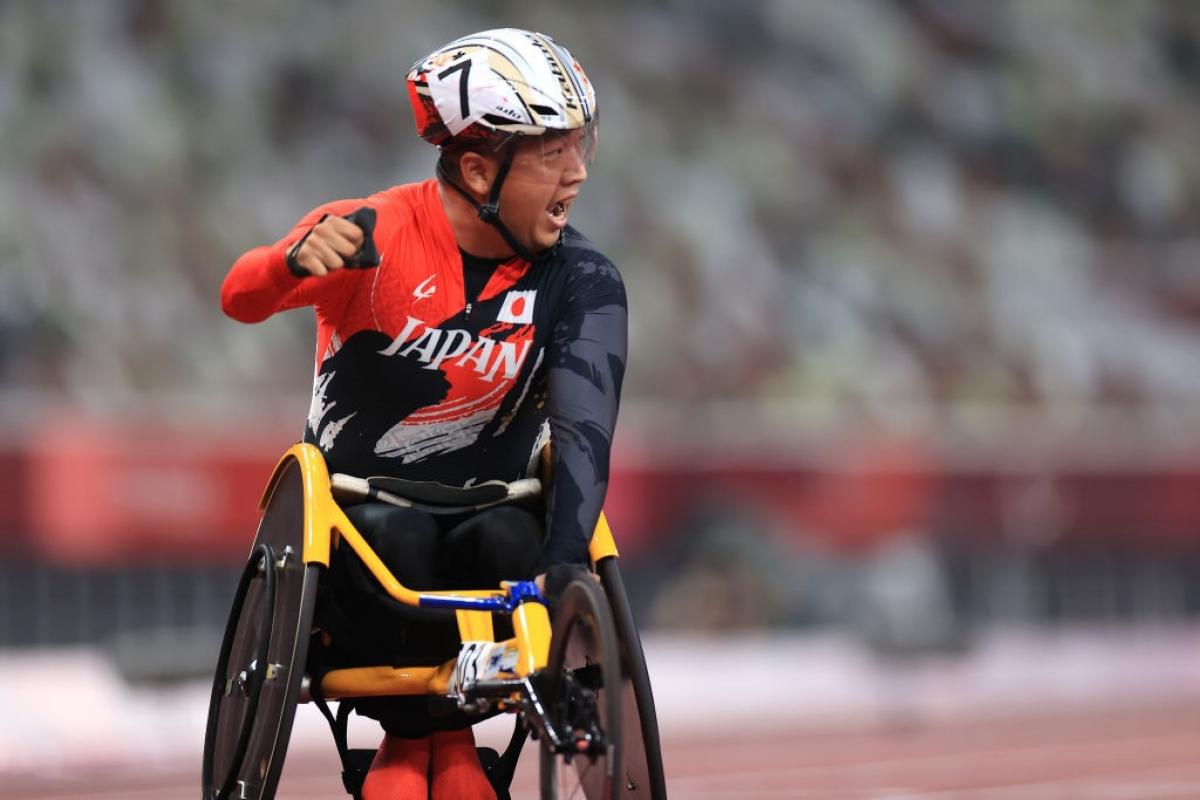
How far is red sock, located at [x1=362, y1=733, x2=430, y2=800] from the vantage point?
3816mm

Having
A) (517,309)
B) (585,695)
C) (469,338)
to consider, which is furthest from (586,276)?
(585,695)

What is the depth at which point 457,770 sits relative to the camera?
3871 mm

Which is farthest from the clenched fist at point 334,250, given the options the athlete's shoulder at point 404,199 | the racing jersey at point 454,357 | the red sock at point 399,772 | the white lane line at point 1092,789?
the white lane line at point 1092,789

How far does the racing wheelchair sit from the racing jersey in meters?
0.09

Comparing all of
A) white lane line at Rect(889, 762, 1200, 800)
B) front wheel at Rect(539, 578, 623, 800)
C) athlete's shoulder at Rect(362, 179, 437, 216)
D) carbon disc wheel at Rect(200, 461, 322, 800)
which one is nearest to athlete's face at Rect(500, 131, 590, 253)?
athlete's shoulder at Rect(362, 179, 437, 216)

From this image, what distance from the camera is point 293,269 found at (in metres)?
3.36

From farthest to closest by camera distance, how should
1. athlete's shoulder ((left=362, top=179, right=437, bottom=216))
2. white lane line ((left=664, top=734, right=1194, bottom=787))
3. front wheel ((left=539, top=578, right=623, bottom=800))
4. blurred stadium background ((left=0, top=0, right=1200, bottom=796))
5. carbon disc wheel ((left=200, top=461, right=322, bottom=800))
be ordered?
1. blurred stadium background ((left=0, top=0, right=1200, bottom=796))
2. white lane line ((left=664, top=734, right=1194, bottom=787))
3. athlete's shoulder ((left=362, top=179, right=437, bottom=216))
4. carbon disc wheel ((left=200, top=461, right=322, bottom=800))
5. front wheel ((left=539, top=578, right=623, bottom=800))

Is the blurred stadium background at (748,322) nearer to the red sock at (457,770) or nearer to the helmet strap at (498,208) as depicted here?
the red sock at (457,770)

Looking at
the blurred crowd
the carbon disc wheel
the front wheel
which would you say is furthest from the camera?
the blurred crowd

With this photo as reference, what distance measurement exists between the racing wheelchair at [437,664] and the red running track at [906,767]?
3.91 metres

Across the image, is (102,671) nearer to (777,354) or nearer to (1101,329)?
(777,354)

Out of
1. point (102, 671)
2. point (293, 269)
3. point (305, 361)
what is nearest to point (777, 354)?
point (305, 361)

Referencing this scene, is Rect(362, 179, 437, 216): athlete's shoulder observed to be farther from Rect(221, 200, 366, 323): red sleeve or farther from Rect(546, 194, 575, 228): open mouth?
Rect(546, 194, 575, 228): open mouth

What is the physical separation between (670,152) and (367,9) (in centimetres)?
309
